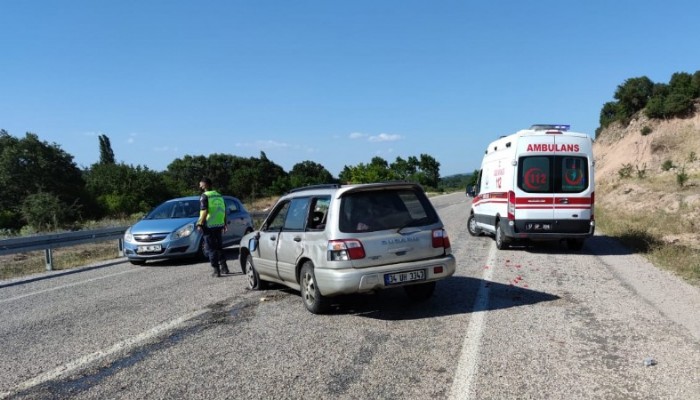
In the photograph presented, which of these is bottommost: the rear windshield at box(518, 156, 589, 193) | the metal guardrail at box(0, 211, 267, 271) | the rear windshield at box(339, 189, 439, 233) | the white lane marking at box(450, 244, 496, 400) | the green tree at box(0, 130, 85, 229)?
the white lane marking at box(450, 244, 496, 400)

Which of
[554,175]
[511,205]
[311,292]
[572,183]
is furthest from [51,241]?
[572,183]

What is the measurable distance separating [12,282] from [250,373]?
8616 mm

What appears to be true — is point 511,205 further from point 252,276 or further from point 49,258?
point 49,258

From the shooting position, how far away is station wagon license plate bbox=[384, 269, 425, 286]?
6176 millimetres

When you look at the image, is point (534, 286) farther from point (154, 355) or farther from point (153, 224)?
point (153, 224)

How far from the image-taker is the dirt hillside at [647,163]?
27688mm

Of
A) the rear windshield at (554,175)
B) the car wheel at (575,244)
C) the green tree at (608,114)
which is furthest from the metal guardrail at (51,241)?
the green tree at (608,114)

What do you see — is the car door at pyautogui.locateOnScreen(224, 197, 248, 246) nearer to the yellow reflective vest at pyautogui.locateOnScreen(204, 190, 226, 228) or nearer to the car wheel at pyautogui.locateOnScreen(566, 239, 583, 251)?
the yellow reflective vest at pyautogui.locateOnScreen(204, 190, 226, 228)

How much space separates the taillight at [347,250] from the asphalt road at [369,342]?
2.55ft

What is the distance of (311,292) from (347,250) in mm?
880

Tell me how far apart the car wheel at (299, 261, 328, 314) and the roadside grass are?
19.2 ft

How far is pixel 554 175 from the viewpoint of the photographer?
11898mm

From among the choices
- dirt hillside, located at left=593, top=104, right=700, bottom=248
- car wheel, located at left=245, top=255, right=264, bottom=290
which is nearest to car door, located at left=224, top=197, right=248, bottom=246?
car wheel, located at left=245, top=255, right=264, bottom=290

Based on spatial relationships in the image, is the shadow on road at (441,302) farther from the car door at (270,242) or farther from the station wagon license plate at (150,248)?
the station wagon license plate at (150,248)
